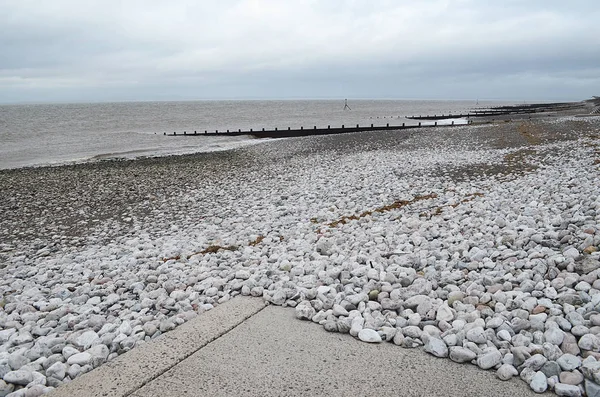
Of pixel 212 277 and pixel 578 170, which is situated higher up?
pixel 578 170

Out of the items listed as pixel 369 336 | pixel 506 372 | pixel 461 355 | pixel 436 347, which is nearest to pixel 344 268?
pixel 369 336

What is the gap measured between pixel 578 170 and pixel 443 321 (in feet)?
29.1

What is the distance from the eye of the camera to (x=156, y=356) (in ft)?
Answer: 11.1

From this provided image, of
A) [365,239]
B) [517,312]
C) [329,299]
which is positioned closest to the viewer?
[517,312]

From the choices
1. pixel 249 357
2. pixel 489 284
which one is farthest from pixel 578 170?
pixel 249 357

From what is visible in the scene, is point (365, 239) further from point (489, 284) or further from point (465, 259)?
point (489, 284)

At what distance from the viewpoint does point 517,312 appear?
361 centimetres

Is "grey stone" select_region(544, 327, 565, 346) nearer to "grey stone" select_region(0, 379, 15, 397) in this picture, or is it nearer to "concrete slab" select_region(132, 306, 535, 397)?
"concrete slab" select_region(132, 306, 535, 397)

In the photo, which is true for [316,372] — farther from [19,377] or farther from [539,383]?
[19,377]

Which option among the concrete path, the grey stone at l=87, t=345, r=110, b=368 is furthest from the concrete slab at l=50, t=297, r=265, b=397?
the grey stone at l=87, t=345, r=110, b=368

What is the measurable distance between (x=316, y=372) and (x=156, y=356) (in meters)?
1.31

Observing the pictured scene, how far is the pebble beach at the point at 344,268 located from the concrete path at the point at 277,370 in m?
0.16

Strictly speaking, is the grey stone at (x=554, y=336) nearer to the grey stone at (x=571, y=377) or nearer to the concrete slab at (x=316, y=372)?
the grey stone at (x=571, y=377)

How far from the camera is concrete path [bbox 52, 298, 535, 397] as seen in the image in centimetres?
290
